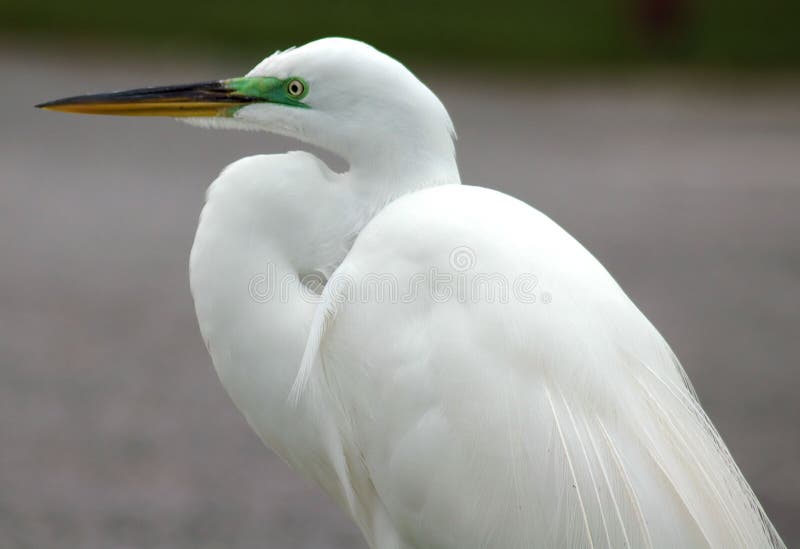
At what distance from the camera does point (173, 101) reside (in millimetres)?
2342

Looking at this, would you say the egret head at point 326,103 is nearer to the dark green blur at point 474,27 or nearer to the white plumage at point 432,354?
the white plumage at point 432,354

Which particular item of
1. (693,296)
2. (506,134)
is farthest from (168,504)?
(506,134)

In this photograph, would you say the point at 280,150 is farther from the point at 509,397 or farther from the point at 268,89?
the point at 509,397

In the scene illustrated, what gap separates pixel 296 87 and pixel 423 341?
572 mm

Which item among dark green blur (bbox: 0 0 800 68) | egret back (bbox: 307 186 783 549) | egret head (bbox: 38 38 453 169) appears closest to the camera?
egret back (bbox: 307 186 783 549)

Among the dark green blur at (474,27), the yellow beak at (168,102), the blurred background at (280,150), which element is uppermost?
the yellow beak at (168,102)

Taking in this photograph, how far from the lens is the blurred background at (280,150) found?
4.30 metres

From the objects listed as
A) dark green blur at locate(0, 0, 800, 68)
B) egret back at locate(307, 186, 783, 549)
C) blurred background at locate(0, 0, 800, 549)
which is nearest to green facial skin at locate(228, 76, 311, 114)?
egret back at locate(307, 186, 783, 549)

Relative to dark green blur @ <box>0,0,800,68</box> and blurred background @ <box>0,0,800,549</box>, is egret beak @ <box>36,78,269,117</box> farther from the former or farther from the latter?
dark green blur @ <box>0,0,800,68</box>

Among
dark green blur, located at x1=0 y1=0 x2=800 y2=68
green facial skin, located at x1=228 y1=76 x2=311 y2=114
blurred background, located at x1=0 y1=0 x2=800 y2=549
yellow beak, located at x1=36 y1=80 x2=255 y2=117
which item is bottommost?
blurred background, located at x1=0 y1=0 x2=800 y2=549

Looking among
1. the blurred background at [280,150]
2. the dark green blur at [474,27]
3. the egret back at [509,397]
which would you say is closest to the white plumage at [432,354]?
the egret back at [509,397]

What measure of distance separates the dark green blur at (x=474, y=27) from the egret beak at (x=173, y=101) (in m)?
10.7

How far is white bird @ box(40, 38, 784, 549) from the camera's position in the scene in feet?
6.93

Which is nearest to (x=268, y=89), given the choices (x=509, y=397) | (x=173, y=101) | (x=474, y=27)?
(x=173, y=101)
